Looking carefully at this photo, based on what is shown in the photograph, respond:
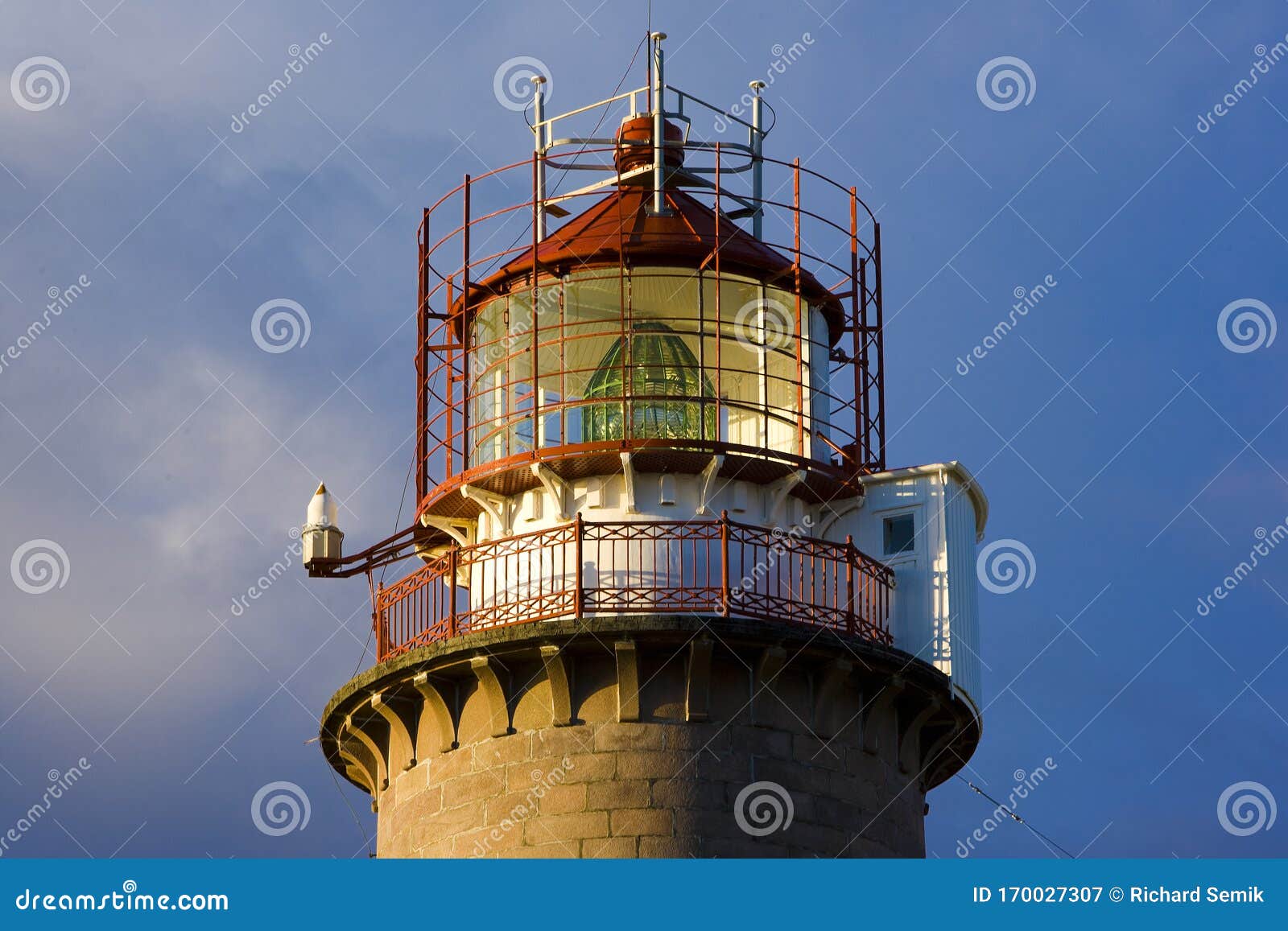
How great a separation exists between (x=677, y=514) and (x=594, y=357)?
9.00 feet

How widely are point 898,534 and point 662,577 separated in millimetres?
3362

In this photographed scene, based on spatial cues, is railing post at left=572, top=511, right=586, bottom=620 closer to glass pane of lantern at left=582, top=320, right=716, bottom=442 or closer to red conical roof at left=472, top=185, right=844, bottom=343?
glass pane of lantern at left=582, top=320, right=716, bottom=442

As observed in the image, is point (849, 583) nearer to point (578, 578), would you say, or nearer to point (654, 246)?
point (578, 578)

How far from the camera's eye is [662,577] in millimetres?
36188

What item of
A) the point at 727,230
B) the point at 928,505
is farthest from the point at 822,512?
the point at 727,230

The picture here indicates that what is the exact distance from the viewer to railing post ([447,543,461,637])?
1443 inches

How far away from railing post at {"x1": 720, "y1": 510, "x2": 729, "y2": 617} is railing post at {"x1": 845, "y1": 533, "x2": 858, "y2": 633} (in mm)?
1457

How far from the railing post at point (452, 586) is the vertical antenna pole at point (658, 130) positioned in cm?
486

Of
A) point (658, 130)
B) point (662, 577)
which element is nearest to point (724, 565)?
point (662, 577)

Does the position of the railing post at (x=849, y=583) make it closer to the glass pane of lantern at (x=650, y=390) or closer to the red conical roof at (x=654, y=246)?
the glass pane of lantern at (x=650, y=390)

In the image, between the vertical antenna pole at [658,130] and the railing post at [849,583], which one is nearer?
the railing post at [849,583]

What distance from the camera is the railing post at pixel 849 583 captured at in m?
36.4

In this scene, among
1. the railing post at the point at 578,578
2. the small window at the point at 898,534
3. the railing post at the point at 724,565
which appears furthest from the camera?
the small window at the point at 898,534

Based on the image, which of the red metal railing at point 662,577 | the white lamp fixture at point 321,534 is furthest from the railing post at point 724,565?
the white lamp fixture at point 321,534
